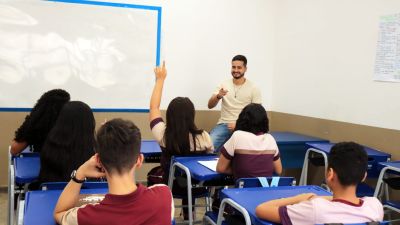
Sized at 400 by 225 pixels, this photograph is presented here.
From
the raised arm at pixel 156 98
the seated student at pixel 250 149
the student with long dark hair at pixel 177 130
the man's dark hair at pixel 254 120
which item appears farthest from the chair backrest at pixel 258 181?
the raised arm at pixel 156 98

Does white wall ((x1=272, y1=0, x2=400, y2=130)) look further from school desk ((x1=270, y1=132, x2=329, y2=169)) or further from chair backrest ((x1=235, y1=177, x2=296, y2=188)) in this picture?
chair backrest ((x1=235, y1=177, x2=296, y2=188))

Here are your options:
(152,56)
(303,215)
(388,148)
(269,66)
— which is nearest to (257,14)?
(269,66)

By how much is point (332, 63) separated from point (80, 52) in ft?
9.24

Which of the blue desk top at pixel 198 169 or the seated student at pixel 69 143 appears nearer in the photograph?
the seated student at pixel 69 143

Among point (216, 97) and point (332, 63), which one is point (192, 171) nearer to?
point (216, 97)

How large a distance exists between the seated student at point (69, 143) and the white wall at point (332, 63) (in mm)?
2748

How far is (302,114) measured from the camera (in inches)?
188

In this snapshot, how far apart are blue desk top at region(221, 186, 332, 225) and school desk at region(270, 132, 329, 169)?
190 centimetres

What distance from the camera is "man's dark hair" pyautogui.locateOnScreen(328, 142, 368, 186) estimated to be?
1.65m

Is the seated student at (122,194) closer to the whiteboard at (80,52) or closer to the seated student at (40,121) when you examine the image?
the seated student at (40,121)

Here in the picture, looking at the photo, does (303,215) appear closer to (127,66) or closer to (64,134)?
(64,134)

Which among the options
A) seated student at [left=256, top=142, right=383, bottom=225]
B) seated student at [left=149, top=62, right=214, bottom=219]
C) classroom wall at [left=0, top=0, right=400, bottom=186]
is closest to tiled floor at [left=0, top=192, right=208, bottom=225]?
classroom wall at [left=0, top=0, right=400, bottom=186]

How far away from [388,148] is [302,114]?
1.31 meters

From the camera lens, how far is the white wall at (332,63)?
375 centimetres
